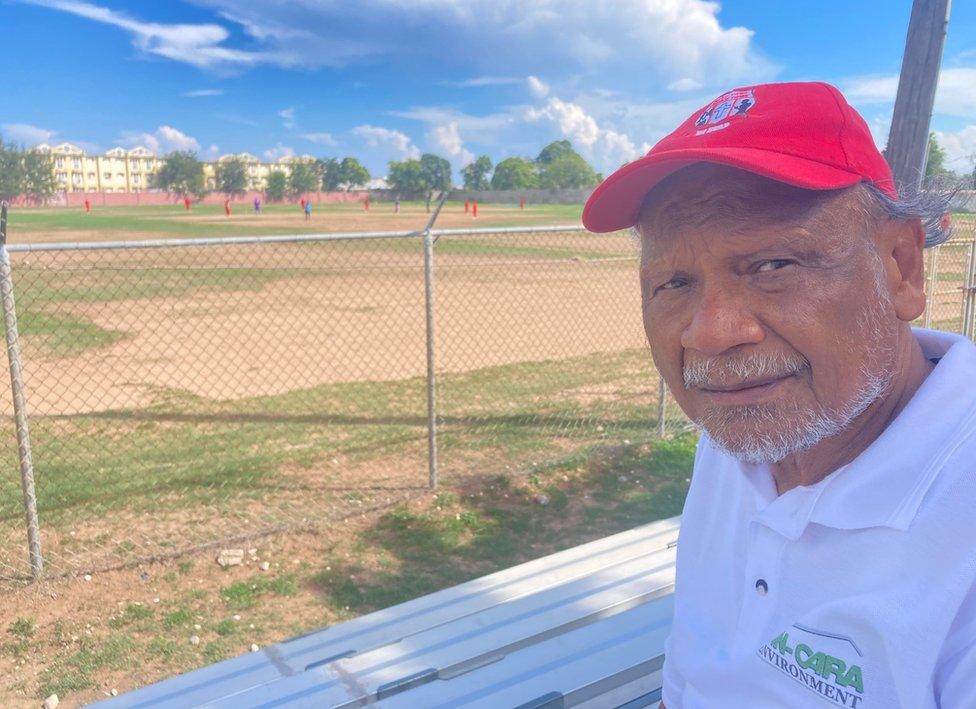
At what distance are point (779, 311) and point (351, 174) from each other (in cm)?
9345

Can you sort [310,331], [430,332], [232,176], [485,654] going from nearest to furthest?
[485,654] < [430,332] < [310,331] < [232,176]

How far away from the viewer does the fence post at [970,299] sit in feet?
22.7

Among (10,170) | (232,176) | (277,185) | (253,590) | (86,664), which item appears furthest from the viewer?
(232,176)

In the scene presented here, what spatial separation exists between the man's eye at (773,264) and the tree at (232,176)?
336ft

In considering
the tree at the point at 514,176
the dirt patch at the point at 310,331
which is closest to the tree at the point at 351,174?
the tree at the point at 514,176

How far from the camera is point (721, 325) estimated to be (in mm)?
1296

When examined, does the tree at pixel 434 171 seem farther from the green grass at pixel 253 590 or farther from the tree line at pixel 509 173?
the green grass at pixel 253 590

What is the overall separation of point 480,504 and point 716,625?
3.87 meters

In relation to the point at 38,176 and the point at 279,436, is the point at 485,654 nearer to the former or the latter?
the point at 279,436

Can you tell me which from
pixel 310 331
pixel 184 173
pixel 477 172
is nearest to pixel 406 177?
pixel 477 172

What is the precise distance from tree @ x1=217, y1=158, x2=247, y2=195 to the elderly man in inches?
4031

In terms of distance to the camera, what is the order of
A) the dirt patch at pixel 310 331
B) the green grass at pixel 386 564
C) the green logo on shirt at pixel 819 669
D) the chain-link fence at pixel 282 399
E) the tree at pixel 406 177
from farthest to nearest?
the tree at pixel 406 177 → the dirt patch at pixel 310 331 → the chain-link fence at pixel 282 399 → the green grass at pixel 386 564 → the green logo on shirt at pixel 819 669

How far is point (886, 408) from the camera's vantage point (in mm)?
1342

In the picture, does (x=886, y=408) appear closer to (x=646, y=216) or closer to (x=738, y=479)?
(x=738, y=479)
